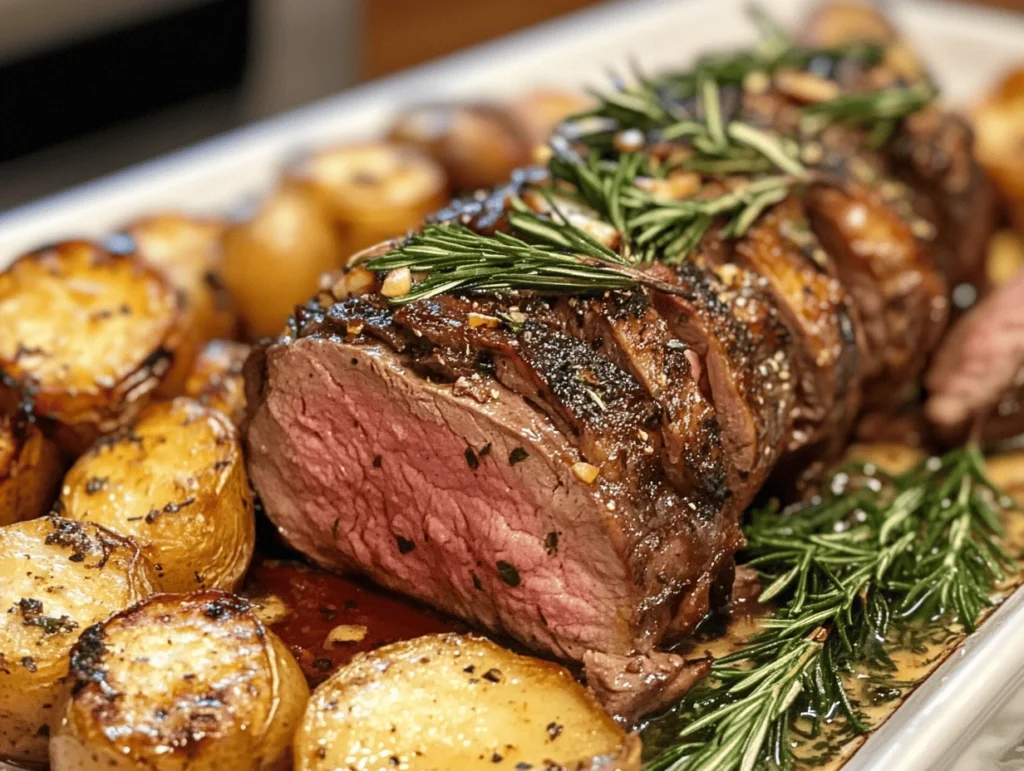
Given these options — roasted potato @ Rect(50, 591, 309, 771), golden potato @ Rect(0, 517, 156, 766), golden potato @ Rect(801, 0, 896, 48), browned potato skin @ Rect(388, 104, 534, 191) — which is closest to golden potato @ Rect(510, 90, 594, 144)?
browned potato skin @ Rect(388, 104, 534, 191)

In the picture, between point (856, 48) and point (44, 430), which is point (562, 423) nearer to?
point (44, 430)

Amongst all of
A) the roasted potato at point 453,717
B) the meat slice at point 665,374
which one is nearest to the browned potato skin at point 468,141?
the meat slice at point 665,374

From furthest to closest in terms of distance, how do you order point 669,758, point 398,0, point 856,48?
point 398,0 < point 856,48 < point 669,758

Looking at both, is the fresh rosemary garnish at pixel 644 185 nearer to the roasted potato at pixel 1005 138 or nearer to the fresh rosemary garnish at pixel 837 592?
the roasted potato at pixel 1005 138

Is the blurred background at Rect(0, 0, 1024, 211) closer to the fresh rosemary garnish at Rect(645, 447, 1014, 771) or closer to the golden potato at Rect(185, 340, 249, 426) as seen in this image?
the golden potato at Rect(185, 340, 249, 426)

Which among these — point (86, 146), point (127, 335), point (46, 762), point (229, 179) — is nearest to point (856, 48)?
point (229, 179)

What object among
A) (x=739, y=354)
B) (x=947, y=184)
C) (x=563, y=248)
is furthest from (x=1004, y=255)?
(x=563, y=248)
